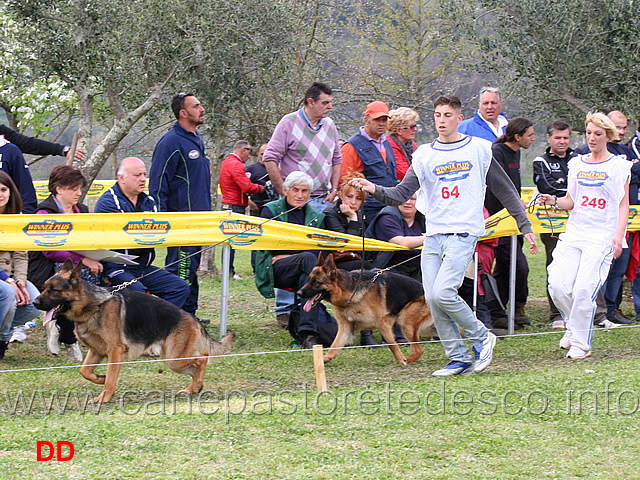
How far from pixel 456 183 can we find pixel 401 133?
3159mm

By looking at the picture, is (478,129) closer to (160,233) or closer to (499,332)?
(499,332)

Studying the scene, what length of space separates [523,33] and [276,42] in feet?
12.5

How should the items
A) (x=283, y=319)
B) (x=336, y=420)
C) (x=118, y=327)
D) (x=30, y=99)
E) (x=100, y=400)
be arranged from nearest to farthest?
(x=336, y=420) → (x=100, y=400) → (x=118, y=327) → (x=283, y=319) → (x=30, y=99)

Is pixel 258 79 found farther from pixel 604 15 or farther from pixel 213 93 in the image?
pixel 604 15

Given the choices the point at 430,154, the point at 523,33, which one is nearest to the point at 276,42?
the point at 523,33

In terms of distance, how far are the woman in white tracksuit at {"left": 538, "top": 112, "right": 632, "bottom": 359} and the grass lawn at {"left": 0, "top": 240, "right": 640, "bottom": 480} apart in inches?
16.4

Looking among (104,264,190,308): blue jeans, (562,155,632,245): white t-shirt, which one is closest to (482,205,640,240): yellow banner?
(562,155,632,245): white t-shirt

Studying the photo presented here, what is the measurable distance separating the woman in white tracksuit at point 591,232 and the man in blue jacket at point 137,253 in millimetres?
3608

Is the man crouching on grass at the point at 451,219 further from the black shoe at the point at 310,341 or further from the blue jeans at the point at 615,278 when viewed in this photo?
the blue jeans at the point at 615,278

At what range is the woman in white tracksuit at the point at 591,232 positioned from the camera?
755cm

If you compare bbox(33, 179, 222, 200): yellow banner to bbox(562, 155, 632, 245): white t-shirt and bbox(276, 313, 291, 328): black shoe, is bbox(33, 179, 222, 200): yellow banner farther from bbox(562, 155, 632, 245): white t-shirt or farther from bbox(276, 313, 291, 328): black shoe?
bbox(562, 155, 632, 245): white t-shirt

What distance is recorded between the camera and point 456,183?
655 centimetres

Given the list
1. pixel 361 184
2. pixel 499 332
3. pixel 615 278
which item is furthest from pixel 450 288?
pixel 615 278

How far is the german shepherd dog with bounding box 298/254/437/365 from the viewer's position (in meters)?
7.34
